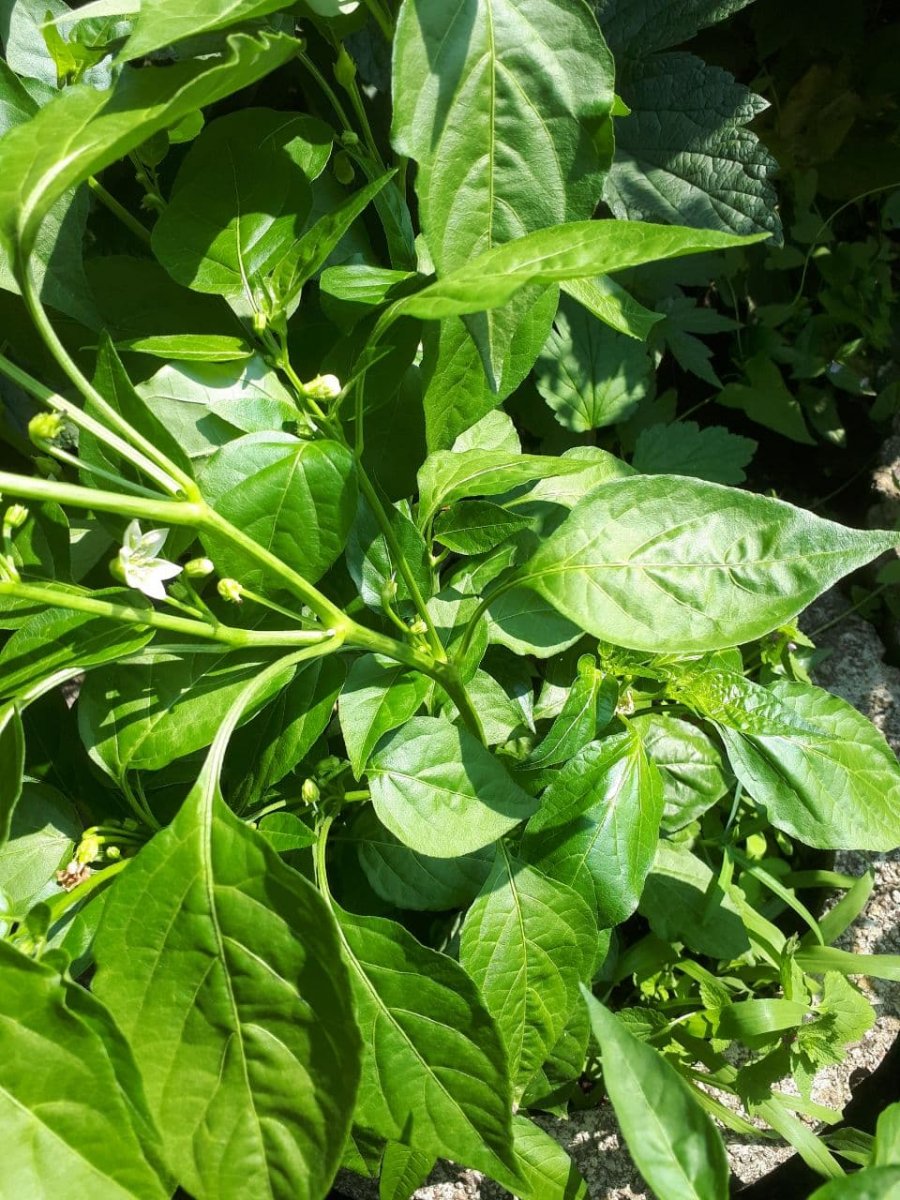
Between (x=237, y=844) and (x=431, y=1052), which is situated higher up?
(x=237, y=844)

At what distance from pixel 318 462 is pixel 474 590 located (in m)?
0.25

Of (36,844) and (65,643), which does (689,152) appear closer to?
(65,643)

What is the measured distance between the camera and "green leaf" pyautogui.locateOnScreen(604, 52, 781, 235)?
38.4 inches

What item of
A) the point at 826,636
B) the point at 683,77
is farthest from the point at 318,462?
the point at 826,636

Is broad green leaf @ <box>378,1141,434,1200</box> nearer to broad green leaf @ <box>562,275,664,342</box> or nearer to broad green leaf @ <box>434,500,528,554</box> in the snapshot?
broad green leaf @ <box>434,500,528,554</box>

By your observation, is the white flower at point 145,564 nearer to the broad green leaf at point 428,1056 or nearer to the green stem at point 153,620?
the green stem at point 153,620

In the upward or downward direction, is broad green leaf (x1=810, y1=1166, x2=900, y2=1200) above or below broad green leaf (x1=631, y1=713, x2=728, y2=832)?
above

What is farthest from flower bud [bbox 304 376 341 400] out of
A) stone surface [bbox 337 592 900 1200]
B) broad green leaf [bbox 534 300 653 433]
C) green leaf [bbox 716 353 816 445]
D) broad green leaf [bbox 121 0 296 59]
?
green leaf [bbox 716 353 816 445]

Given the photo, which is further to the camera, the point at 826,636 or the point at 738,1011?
the point at 826,636

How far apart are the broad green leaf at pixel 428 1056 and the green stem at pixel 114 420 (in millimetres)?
363

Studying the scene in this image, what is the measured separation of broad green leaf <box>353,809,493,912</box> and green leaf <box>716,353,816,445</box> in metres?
0.93

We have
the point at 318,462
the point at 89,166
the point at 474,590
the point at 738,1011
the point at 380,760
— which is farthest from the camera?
the point at 738,1011

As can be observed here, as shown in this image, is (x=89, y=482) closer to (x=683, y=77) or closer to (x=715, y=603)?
(x=715, y=603)

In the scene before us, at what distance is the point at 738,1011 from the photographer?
3.14ft
